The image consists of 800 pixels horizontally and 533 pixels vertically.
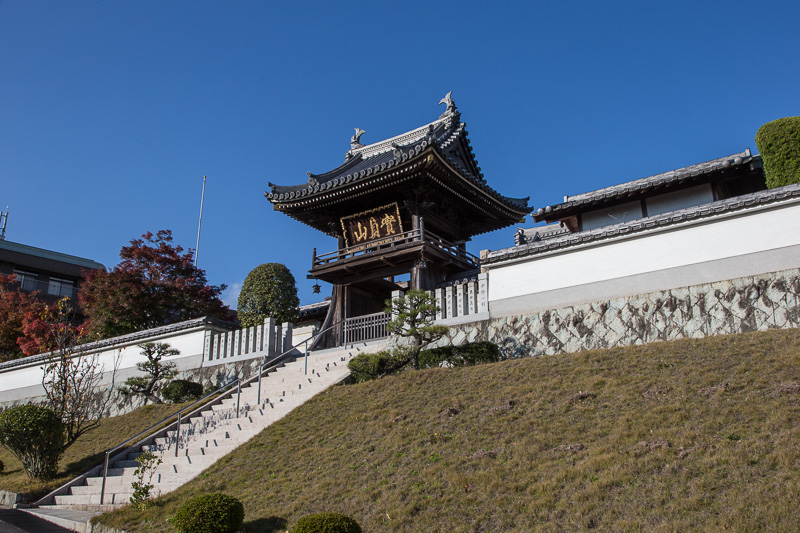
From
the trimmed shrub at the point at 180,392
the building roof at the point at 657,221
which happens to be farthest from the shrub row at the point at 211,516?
the trimmed shrub at the point at 180,392

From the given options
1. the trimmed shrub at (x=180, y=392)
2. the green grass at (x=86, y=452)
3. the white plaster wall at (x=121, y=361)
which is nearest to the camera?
the green grass at (x=86, y=452)

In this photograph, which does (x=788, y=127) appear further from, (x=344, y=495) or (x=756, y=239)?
(x=344, y=495)

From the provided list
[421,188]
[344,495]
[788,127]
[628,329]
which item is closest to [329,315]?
[421,188]

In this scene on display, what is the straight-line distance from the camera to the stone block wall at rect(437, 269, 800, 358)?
13.1 metres

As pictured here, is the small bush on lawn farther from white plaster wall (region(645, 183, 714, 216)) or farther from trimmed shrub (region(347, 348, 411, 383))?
white plaster wall (region(645, 183, 714, 216))

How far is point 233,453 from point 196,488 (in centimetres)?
146

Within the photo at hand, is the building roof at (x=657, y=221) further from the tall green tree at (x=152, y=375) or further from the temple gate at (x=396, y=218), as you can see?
the tall green tree at (x=152, y=375)

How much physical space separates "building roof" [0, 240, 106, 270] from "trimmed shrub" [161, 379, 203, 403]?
28.7m

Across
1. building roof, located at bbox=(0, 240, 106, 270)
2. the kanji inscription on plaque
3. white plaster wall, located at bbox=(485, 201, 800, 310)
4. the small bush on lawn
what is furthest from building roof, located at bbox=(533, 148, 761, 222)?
building roof, located at bbox=(0, 240, 106, 270)

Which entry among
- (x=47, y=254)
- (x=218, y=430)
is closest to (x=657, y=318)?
(x=218, y=430)

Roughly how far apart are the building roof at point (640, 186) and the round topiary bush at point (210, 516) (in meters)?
14.2

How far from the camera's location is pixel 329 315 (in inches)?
940

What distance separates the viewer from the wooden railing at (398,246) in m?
22.4

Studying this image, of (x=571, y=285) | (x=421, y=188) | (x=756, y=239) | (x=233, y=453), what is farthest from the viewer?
(x=421, y=188)
